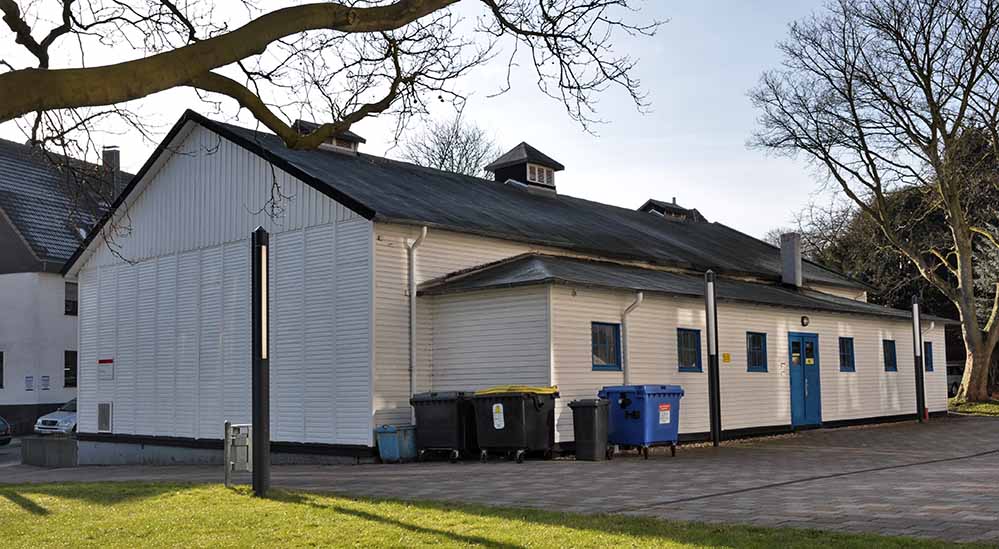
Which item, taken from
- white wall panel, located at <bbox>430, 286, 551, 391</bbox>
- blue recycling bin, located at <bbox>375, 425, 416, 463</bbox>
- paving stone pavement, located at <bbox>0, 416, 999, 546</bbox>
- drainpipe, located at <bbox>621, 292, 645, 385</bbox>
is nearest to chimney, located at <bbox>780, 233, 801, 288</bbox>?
Answer: paving stone pavement, located at <bbox>0, 416, 999, 546</bbox>

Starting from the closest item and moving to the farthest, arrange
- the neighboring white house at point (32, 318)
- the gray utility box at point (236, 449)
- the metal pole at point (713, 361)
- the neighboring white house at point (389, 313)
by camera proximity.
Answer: the gray utility box at point (236, 449) < the neighboring white house at point (389, 313) < the metal pole at point (713, 361) < the neighboring white house at point (32, 318)

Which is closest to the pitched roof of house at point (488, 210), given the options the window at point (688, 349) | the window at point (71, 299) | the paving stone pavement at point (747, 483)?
the window at point (688, 349)

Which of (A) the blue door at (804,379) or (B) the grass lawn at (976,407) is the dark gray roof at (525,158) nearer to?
(A) the blue door at (804,379)

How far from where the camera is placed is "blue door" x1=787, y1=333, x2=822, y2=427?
80.8 ft

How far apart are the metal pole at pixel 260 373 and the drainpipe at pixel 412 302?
7054 millimetres

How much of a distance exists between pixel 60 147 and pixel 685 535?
25.0ft

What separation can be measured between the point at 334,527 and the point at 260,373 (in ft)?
11.8

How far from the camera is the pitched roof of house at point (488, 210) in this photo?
20.8m

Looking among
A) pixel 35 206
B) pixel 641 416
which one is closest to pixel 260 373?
pixel 641 416

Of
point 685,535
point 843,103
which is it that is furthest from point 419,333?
point 843,103

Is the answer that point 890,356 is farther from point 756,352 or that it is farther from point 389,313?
point 389,313

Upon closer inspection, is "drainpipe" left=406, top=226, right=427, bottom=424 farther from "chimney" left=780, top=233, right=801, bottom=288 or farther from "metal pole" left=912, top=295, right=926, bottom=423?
"metal pole" left=912, top=295, right=926, bottom=423

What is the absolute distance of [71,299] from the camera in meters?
38.4

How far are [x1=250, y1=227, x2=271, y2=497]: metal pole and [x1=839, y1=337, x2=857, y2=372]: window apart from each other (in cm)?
1778
